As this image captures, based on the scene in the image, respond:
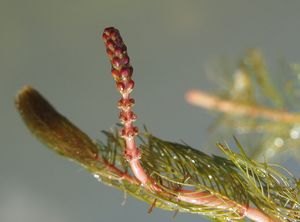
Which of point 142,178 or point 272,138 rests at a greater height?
point 272,138

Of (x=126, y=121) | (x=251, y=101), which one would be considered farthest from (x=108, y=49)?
(x=251, y=101)

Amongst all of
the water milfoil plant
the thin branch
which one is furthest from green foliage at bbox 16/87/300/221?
the thin branch

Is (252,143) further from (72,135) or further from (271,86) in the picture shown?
(72,135)

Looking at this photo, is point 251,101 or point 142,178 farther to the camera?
point 251,101

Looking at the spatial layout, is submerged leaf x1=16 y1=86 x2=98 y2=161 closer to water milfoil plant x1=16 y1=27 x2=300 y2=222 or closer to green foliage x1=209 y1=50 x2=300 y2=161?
water milfoil plant x1=16 y1=27 x2=300 y2=222

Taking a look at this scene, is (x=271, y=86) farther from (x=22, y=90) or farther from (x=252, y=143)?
(x=22, y=90)

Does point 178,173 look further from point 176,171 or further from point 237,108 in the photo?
point 237,108

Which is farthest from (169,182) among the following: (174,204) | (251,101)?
(251,101)

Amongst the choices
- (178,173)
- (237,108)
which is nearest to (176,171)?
(178,173)

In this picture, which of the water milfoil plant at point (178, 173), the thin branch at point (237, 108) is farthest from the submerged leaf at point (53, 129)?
the thin branch at point (237, 108)
